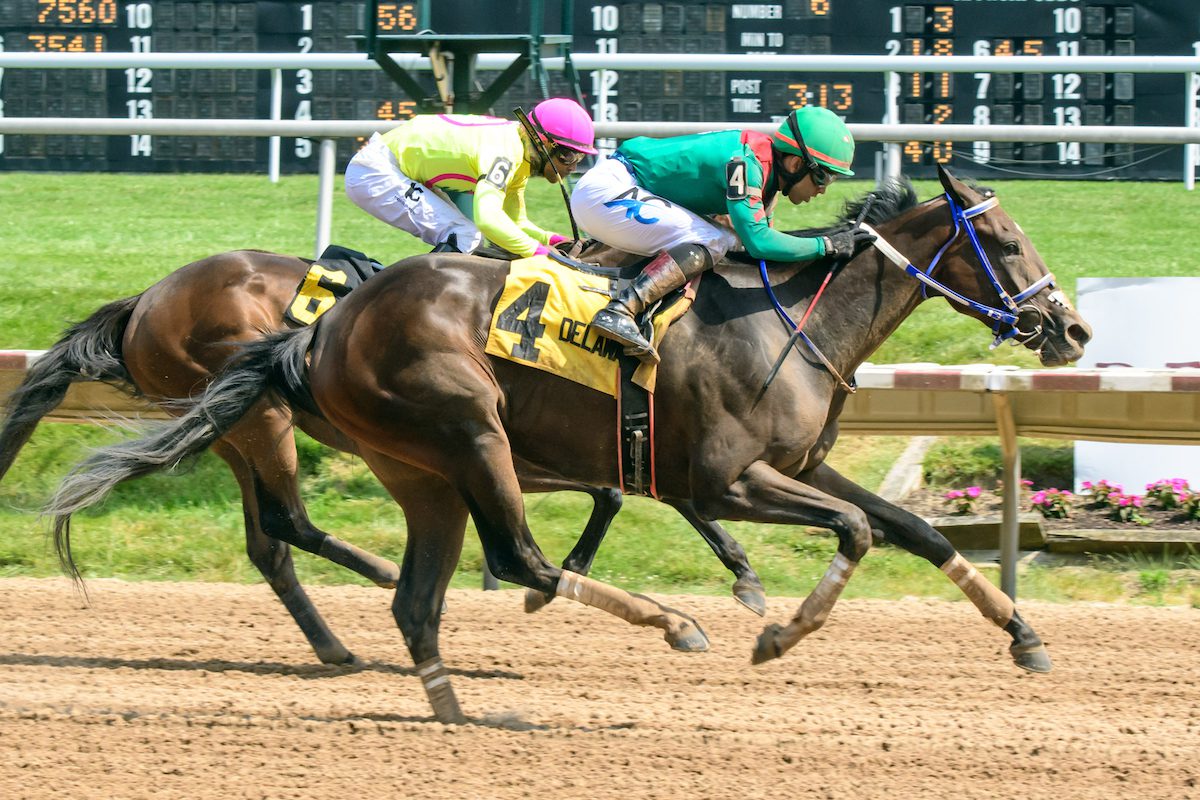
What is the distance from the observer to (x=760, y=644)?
4.37 metres

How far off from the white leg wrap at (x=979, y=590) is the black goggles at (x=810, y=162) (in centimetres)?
124

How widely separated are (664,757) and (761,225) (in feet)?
5.25

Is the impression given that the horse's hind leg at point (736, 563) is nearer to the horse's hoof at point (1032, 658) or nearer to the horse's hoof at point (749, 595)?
the horse's hoof at point (749, 595)

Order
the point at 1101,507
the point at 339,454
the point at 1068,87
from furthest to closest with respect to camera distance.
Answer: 1. the point at 1068,87
2. the point at 339,454
3. the point at 1101,507

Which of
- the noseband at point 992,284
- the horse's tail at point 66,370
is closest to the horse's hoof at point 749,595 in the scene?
the noseband at point 992,284

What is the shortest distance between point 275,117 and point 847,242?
6.22m

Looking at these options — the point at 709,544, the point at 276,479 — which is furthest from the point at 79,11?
the point at 709,544

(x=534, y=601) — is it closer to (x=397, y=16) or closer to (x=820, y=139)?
(x=820, y=139)

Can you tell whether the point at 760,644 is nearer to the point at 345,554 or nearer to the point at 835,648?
the point at 835,648

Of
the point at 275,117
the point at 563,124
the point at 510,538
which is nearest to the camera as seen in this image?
the point at 510,538

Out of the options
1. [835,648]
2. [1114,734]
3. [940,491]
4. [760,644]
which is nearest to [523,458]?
[760,644]

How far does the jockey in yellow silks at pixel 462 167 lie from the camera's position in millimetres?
4992

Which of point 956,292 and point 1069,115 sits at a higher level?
point 1069,115

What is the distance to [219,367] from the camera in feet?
17.1
